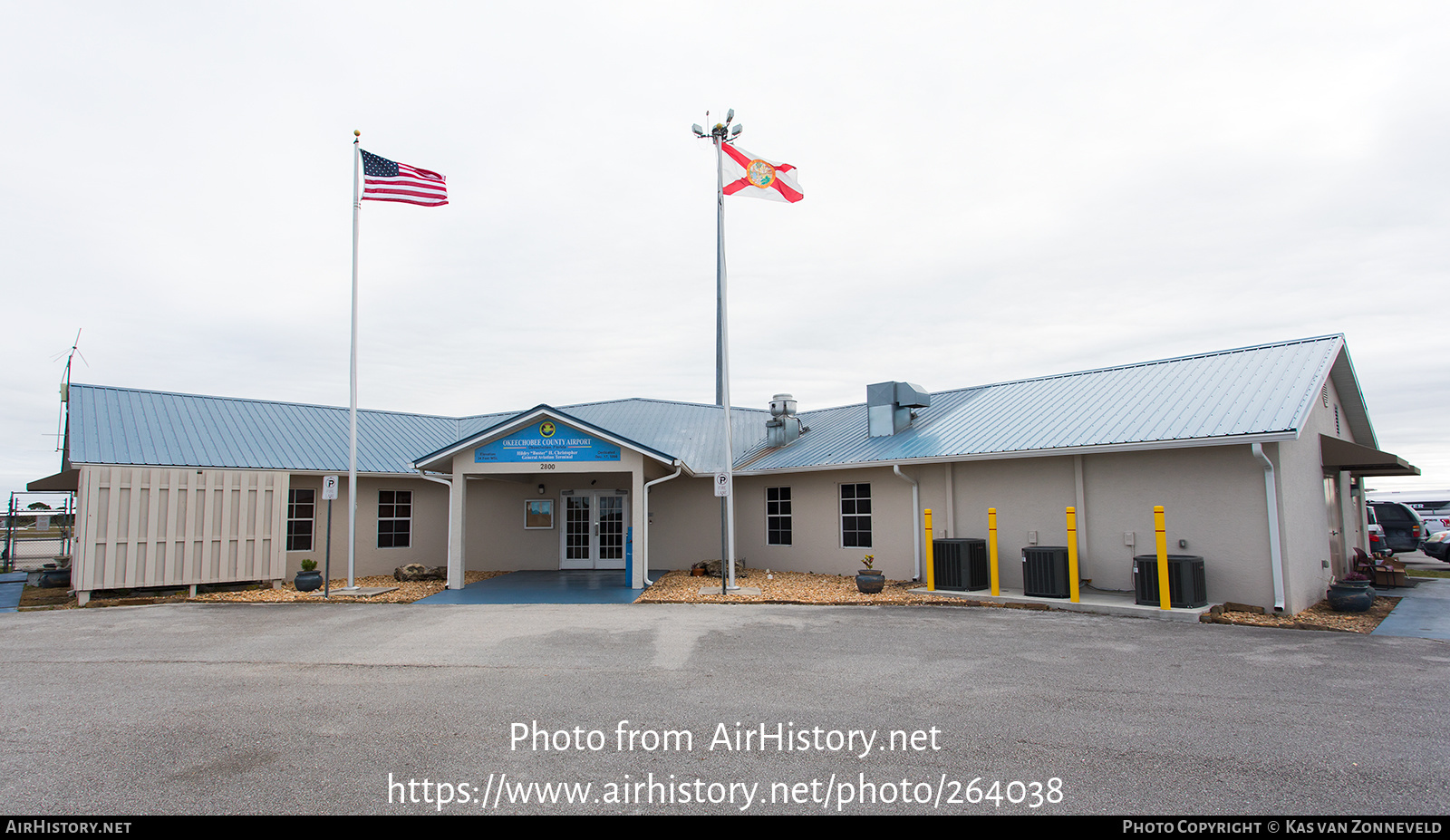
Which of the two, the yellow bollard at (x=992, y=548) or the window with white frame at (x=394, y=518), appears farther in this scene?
the window with white frame at (x=394, y=518)

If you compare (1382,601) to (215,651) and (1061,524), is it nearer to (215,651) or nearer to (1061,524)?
(1061,524)

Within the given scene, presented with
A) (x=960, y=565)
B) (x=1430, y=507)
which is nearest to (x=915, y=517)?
(x=960, y=565)

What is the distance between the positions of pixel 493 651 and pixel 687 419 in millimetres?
14241

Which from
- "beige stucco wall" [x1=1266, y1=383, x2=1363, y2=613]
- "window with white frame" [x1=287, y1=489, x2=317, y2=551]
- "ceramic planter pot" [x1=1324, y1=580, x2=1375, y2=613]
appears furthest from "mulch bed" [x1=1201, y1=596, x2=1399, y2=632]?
"window with white frame" [x1=287, y1=489, x2=317, y2=551]

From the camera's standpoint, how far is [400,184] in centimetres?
1641

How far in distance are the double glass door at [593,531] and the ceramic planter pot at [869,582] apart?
7.63 metres

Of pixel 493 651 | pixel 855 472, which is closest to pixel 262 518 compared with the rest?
pixel 493 651

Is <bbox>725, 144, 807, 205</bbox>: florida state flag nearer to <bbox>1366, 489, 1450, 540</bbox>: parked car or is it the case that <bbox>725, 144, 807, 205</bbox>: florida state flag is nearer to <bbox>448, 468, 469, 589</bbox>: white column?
<bbox>448, 468, 469, 589</bbox>: white column

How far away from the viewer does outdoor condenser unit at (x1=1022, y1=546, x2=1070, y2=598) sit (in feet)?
42.9

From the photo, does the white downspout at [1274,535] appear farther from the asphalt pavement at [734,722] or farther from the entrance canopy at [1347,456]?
the entrance canopy at [1347,456]

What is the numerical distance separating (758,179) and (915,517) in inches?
302

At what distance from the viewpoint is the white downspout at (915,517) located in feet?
52.7

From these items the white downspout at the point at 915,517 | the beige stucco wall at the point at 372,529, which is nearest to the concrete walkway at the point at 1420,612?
the white downspout at the point at 915,517

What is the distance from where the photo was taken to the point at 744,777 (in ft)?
16.4
